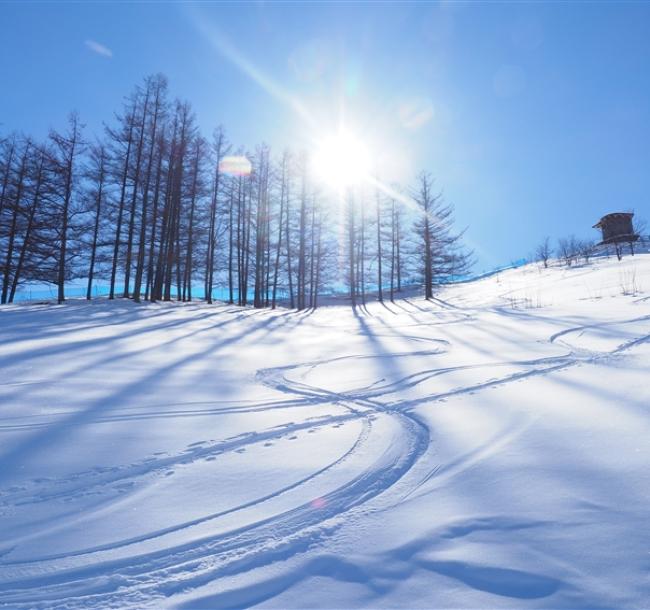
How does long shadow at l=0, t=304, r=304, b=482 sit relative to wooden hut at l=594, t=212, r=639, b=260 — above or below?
below

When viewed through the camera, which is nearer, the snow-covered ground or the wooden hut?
the snow-covered ground

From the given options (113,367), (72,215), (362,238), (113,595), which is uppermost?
(362,238)

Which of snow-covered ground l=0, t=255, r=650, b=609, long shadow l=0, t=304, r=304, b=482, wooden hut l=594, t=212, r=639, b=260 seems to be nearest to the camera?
snow-covered ground l=0, t=255, r=650, b=609

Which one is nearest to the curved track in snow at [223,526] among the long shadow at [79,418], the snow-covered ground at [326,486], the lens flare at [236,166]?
the snow-covered ground at [326,486]

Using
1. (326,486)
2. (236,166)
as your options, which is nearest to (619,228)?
(236,166)

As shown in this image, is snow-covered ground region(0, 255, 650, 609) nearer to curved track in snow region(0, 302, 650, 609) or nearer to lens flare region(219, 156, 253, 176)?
curved track in snow region(0, 302, 650, 609)

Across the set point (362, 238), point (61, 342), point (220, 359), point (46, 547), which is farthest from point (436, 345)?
point (362, 238)

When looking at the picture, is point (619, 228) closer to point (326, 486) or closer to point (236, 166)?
point (236, 166)

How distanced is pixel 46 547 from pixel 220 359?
3.79 meters

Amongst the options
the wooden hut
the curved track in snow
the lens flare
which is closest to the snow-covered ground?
the curved track in snow

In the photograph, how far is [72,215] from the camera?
15.1 m

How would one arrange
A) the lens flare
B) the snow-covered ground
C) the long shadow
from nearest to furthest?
the snow-covered ground → the long shadow → the lens flare

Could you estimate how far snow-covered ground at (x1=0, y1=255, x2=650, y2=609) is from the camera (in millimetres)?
1329

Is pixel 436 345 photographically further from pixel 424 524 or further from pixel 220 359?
pixel 424 524
